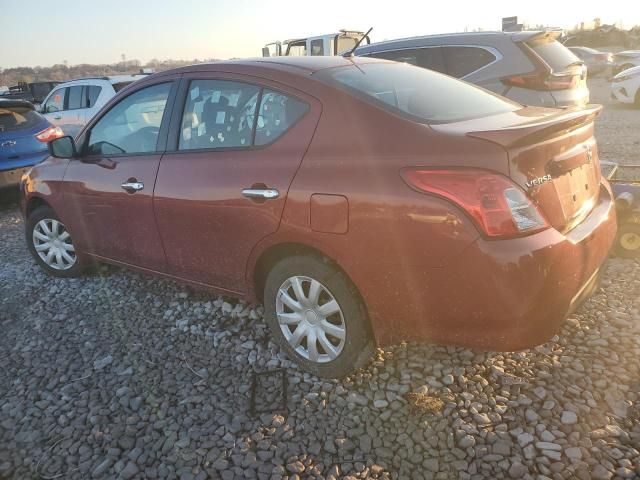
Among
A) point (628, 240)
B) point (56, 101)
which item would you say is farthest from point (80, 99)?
point (628, 240)

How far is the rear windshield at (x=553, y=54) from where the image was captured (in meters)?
6.16

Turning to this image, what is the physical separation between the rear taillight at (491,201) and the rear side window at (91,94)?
9893 millimetres

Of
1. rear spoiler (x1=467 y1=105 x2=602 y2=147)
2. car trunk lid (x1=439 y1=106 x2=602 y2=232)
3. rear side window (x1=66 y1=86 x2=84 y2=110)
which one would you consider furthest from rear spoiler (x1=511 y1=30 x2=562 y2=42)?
rear side window (x1=66 y1=86 x2=84 y2=110)

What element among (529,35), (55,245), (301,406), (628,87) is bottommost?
(628,87)

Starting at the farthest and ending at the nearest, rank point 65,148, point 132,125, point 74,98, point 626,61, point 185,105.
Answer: point 626,61 < point 74,98 < point 65,148 < point 132,125 < point 185,105

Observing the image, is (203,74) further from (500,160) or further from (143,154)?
(500,160)

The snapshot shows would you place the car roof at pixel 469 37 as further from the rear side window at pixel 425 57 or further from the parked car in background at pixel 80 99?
the parked car in background at pixel 80 99

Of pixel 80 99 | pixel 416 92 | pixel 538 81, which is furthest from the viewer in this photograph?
pixel 80 99

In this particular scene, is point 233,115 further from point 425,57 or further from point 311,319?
point 425,57

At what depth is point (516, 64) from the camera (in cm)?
611

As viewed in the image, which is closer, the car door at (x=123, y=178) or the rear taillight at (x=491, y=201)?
the rear taillight at (x=491, y=201)

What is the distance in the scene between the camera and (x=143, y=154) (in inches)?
138

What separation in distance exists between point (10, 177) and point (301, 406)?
19.7 feet

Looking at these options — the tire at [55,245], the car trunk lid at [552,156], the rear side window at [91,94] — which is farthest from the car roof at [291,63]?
the rear side window at [91,94]
